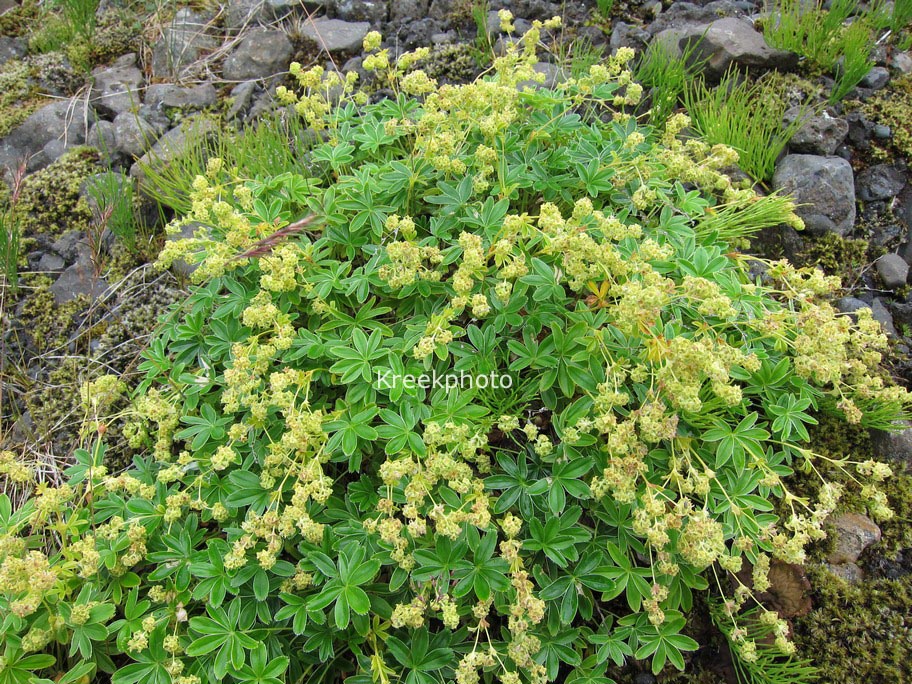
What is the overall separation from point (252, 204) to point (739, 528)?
2407 millimetres

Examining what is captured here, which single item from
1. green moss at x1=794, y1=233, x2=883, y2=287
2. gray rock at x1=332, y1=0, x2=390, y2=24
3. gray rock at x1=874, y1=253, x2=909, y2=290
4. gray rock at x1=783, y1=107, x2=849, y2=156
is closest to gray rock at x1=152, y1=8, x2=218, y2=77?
gray rock at x1=332, y1=0, x2=390, y2=24

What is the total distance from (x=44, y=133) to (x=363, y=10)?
2.46 meters

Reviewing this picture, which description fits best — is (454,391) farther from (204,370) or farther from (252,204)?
(252,204)

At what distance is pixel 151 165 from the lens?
12.5 ft

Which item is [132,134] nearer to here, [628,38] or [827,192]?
[628,38]

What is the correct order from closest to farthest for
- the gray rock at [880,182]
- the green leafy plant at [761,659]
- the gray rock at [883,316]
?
the green leafy plant at [761,659], the gray rock at [883,316], the gray rock at [880,182]

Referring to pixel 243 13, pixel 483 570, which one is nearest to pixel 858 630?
pixel 483 570

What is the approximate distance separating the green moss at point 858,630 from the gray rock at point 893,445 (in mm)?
526

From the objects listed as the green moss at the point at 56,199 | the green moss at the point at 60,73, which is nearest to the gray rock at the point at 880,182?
the green moss at the point at 56,199

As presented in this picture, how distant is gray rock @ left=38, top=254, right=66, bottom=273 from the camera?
3.90 meters

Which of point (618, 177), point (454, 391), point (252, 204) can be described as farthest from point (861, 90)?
point (252, 204)

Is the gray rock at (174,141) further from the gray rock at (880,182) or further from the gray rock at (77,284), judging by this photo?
the gray rock at (880,182)

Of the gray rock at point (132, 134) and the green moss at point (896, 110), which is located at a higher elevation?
the gray rock at point (132, 134)

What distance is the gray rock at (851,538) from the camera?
8.48ft
